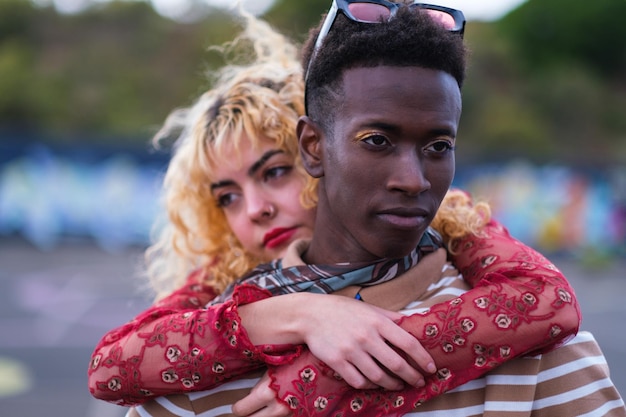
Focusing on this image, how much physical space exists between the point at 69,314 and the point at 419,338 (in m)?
11.5

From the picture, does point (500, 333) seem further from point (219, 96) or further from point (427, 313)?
point (219, 96)

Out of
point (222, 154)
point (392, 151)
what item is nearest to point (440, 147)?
point (392, 151)

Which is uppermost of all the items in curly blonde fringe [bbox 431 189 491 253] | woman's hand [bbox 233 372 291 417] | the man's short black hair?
the man's short black hair

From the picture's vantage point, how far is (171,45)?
38.8 meters

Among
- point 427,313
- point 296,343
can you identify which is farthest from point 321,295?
point 427,313

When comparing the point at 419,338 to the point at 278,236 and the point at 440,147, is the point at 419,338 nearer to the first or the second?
the point at 440,147

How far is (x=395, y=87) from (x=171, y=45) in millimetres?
38942

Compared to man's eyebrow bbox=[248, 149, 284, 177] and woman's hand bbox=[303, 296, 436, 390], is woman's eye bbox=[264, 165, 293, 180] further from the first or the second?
woman's hand bbox=[303, 296, 436, 390]

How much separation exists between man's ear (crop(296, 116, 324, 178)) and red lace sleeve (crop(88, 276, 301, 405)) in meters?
0.35

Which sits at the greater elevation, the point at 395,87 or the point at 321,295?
the point at 395,87

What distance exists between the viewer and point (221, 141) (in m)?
2.45

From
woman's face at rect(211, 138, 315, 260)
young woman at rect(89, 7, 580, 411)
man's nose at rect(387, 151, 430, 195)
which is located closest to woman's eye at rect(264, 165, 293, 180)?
woman's face at rect(211, 138, 315, 260)

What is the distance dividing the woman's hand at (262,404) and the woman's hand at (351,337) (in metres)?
0.11

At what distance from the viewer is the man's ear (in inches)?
73.2
